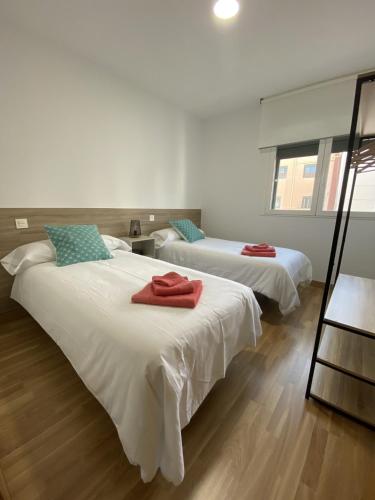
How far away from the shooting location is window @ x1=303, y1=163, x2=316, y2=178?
297cm

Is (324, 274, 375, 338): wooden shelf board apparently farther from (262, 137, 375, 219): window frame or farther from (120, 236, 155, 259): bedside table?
(120, 236, 155, 259): bedside table

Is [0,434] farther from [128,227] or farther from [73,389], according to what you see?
[128,227]

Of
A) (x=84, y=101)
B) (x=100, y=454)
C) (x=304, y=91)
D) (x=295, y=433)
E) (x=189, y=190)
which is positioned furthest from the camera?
(x=189, y=190)

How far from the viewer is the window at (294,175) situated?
2984 mm

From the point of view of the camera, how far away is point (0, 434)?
3.55 ft

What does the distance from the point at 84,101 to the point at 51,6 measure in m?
0.73

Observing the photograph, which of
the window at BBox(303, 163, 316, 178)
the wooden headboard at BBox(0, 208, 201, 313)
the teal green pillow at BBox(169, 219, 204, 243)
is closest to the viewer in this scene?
the wooden headboard at BBox(0, 208, 201, 313)

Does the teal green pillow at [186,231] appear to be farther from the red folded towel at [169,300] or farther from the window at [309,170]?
the red folded towel at [169,300]

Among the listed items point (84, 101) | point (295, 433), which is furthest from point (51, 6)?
point (295, 433)

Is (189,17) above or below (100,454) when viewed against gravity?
above

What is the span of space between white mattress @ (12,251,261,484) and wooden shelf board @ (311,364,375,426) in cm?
52

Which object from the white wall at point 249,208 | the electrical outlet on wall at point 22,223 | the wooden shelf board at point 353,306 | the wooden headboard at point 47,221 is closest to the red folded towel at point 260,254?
the wooden shelf board at point 353,306

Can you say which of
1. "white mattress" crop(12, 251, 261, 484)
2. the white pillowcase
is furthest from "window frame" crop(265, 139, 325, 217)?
the white pillowcase

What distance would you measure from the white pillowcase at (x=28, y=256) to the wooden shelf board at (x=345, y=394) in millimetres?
2318
